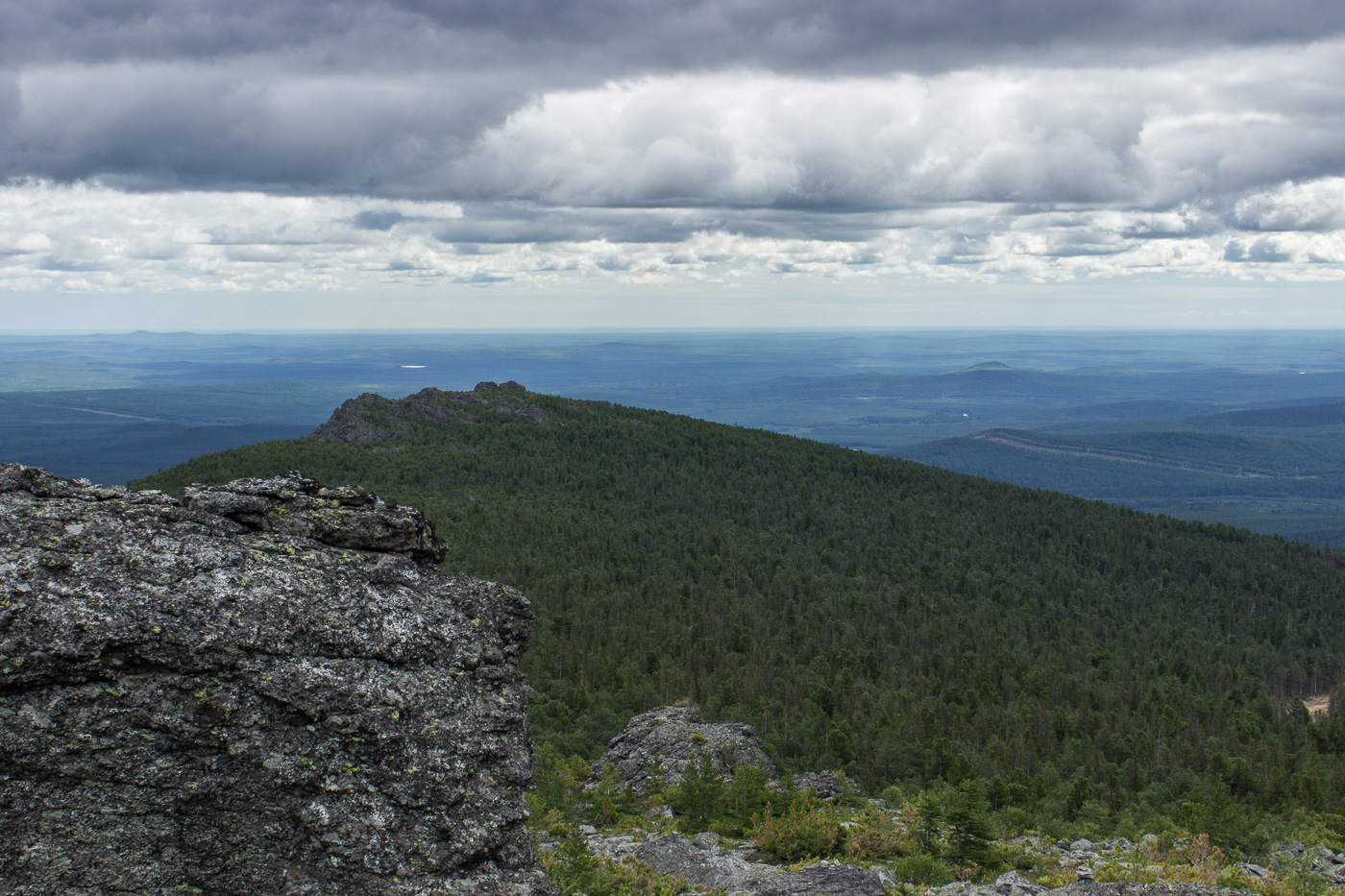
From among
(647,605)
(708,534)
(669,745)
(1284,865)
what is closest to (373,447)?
(708,534)

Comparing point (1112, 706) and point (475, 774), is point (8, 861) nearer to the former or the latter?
point (475, 774)

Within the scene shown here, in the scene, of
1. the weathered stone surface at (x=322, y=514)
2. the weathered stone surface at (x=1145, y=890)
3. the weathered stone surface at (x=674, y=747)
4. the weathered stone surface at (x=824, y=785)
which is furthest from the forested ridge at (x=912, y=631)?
the weathered stone surface at (x=322, y=514)

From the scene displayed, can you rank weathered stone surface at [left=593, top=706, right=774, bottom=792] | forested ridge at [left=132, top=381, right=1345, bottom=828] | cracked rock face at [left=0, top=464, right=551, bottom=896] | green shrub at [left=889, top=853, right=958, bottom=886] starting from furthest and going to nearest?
forested ridge at [left=132, top=381, right=1345, bottom=828], weathered stone surface at [left=593, top=706, right=774, bottom=792], green shrub at [left=889, top=853, right=958, bottom=886], cracked rock face at [left=0, top=464, right=551, bottom=896]

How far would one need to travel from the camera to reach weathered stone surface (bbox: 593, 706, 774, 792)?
55.9 metres

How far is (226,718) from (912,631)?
12251 centimetres

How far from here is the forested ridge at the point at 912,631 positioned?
78000 millimetres

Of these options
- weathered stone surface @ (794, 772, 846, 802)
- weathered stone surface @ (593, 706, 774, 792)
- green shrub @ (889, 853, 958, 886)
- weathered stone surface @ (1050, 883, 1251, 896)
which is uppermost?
weathered stone surface @ (1050, 883, 1251, 896)

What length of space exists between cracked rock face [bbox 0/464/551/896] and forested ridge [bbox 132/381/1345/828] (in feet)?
149

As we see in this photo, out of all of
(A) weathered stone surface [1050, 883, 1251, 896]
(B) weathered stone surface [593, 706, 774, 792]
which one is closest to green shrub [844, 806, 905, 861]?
(A) weathered stone surface [1050, 883, 1251, 896]

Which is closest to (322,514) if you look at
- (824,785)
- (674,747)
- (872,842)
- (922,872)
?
(922,872)

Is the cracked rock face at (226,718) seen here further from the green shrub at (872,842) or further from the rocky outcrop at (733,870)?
the green shrub at (872,842)

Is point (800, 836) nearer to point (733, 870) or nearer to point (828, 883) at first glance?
point (733, 870)

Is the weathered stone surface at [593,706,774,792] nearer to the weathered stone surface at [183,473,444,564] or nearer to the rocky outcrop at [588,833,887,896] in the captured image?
the rocky outcrop at [588,833,887,896]

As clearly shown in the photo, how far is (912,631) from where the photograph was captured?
12781 centimetres
